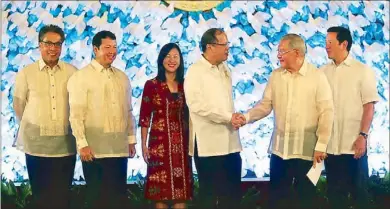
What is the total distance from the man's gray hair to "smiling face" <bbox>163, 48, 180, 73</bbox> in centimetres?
72

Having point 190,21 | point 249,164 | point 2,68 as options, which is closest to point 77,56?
point 2,68

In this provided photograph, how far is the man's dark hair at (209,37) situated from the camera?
14.0 ft

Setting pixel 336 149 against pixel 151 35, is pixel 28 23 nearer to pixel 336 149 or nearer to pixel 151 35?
pixel 151 35

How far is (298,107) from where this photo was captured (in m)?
4.23

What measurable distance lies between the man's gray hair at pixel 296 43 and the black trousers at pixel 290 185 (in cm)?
70

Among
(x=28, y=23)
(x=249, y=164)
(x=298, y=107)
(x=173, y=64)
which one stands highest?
(x=28, y=23)

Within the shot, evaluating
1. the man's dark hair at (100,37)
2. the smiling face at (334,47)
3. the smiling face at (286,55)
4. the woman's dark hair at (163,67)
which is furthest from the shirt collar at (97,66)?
the smiling face at (334,47)

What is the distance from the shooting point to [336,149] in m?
4.37

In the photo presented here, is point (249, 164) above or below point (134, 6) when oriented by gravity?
below

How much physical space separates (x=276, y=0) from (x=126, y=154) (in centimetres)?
140

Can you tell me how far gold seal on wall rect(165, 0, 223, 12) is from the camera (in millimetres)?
4473

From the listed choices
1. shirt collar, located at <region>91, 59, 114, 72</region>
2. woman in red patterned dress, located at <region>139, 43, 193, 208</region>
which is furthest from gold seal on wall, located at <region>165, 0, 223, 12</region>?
shirt collar, located at <region>91, 59, 114, 72</region>

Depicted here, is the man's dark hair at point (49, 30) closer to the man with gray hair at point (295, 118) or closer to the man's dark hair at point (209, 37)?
the man's dark hair at point (209, 37)

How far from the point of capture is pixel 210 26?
14.6 feet
